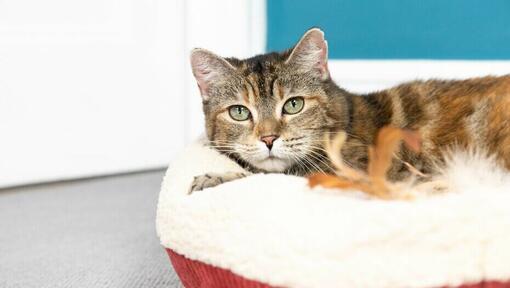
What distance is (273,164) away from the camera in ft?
3.87

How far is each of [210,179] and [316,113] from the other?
0.99 feet

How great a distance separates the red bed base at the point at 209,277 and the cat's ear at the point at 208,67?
0.44 meters

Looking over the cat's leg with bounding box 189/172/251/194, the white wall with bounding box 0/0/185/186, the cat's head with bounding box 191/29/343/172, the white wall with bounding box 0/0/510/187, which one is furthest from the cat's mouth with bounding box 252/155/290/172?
the white wall with bounding box 0/0/185/186

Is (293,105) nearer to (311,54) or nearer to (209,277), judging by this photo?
(311,54)

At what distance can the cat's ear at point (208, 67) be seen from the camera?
127 centimetres

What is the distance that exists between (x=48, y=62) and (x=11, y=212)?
0.58 m

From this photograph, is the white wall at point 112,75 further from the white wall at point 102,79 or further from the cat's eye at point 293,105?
the cat's eye at point 293,105

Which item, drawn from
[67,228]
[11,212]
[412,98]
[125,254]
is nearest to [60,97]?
[11,212]

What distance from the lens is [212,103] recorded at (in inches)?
51.7

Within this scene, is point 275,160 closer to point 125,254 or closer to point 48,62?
point 125,254

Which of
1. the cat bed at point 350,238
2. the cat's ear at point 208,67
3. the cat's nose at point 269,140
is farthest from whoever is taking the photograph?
the cat's ear at point 208,67

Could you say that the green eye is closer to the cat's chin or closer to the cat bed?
the cat's chin

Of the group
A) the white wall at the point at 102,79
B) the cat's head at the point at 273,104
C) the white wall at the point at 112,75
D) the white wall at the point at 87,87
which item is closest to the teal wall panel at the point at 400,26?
the white wall at the point at 112,75

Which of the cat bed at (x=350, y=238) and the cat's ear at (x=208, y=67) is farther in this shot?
the cat's ear at (x=208, y=67)
